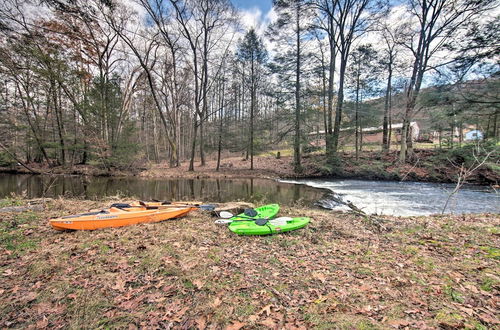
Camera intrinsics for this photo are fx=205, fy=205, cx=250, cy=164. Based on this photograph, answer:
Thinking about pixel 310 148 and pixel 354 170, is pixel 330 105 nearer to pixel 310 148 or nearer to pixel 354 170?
pixel 310 148

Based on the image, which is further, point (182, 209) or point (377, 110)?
point (377, 110)

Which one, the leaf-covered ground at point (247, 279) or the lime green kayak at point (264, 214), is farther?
the lime green kayak at point (264, 214)

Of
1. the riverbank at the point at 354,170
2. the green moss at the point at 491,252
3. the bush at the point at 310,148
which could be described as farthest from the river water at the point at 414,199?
the bush at the point at 310,148

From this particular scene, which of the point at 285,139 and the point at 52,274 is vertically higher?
the point at 285,139

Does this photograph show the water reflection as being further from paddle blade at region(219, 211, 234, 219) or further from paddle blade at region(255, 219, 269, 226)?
paddle blade at region(255, 219, 269, 226)

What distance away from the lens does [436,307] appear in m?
2.26

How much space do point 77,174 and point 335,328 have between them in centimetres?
2019

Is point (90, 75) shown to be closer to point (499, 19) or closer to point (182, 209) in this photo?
point (182, 209)

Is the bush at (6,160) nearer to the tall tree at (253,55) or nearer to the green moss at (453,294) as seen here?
the tall tree at (253,55)

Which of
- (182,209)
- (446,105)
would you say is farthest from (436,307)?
(446,105)

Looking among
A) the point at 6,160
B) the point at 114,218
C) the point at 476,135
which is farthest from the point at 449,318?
the point at 6,160

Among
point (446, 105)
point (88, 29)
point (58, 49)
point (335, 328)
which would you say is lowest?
point (335, 328)

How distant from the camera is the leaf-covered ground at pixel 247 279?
2.19m

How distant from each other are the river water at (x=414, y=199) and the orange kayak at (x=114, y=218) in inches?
245
